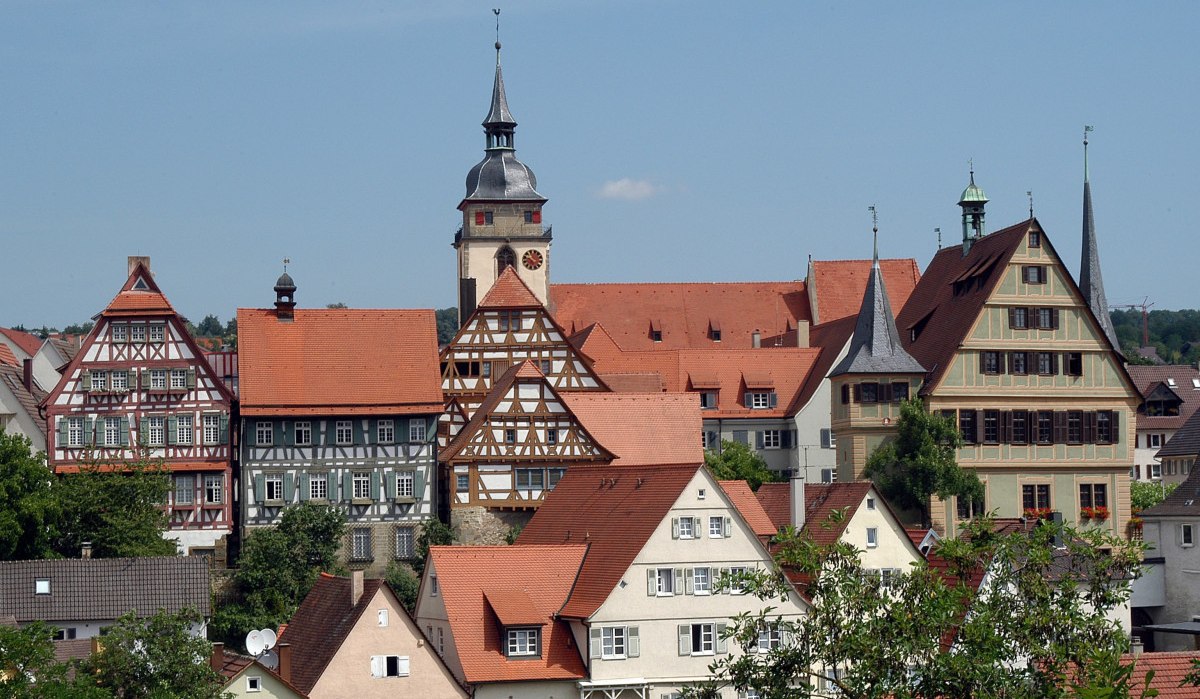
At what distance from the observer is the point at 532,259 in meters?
103

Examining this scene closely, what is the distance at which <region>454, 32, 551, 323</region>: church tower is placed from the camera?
340ft

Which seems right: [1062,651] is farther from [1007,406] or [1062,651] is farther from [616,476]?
[1007,406]

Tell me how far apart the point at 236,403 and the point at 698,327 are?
29788mm

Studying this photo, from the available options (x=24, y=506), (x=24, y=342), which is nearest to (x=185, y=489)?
(x=24, y=506)

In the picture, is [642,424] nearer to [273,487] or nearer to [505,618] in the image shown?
[273,487]

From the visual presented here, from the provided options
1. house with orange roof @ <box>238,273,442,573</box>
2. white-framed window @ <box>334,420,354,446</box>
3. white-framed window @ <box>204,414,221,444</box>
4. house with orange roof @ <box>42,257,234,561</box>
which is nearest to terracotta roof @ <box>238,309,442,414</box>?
house with orange roof @ <box>238,273,442,573</box>

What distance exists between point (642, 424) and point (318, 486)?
421 inches

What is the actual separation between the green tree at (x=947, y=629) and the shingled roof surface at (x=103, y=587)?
22874 millimetres

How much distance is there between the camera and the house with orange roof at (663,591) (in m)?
57.7

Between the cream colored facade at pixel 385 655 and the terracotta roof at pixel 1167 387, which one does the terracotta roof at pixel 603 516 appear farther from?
the terracotta roof at pixel 1167 387

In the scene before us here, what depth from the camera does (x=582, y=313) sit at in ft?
324

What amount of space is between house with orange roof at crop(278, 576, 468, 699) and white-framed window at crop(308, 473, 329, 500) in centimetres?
1608

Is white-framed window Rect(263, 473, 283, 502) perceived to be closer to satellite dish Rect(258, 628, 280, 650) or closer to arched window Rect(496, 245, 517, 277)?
satellite dish Rect(258, 628, 280, 650)

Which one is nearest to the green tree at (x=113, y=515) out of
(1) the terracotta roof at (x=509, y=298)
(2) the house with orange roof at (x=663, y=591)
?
(2) the house with orange roof at (x=663, y=591)
